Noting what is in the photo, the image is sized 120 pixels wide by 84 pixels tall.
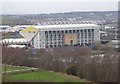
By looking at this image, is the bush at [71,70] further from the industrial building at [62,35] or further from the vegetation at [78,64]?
the industrial building at [62,35]

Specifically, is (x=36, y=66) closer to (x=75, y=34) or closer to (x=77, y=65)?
(x=77, y=65)

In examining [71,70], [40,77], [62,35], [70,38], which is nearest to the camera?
[40,77]

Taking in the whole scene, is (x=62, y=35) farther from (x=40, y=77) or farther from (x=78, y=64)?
(x=40, y=77)

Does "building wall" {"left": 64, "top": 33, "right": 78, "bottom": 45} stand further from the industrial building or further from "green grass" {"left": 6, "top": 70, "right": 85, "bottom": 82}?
"green grass" {"left": 6, "top": 70, "right": 85, "bottom": 82}

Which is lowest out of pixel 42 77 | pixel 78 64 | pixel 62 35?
pixel 42 77

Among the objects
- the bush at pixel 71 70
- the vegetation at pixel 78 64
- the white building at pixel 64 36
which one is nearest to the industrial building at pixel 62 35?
the white building at pixel 64 36

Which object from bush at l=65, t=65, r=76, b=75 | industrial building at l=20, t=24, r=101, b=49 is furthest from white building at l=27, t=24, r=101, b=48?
bush at l=65, t=65, r=76, b=75

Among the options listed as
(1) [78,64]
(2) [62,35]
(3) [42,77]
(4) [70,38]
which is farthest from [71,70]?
(2) [62,35]
